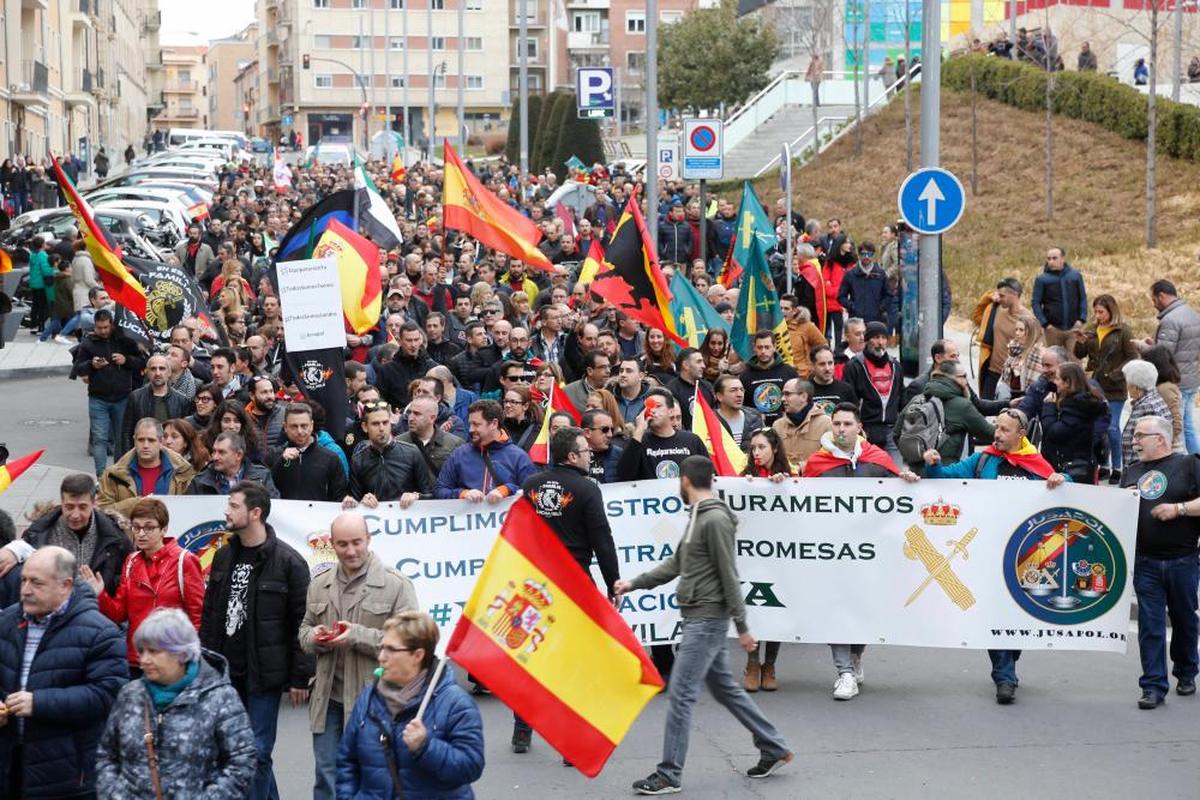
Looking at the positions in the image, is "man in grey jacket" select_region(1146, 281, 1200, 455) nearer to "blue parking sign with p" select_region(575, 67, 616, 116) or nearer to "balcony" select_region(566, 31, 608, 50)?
"blue parking sign with p" select_region(575, 67, 616, 116)

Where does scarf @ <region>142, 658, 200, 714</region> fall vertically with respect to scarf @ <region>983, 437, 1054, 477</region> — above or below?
below

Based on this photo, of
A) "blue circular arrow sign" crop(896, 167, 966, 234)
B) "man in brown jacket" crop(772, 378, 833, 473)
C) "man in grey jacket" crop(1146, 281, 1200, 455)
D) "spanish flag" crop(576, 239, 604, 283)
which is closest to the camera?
"man in brown jacket" crop(772, 378, 833, 473)

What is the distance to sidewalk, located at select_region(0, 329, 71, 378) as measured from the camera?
23750mm

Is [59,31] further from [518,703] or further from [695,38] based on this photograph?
[518,703]

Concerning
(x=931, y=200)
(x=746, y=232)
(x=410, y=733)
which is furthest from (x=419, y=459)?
(x=746, y=232)

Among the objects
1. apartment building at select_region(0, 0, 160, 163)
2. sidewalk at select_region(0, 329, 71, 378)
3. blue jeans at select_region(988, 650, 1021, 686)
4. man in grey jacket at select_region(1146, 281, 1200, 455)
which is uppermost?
apartment building at select_region(0, 0, 160, 163)

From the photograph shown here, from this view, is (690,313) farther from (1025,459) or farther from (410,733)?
(410,733)

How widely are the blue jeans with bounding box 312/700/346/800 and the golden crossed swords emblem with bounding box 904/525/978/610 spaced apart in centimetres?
375

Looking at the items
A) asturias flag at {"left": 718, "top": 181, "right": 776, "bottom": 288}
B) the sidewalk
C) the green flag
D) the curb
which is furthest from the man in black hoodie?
the curb

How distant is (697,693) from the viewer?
8.44 meters

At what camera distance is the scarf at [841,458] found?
33.7 ft

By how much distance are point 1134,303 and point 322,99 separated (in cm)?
10090

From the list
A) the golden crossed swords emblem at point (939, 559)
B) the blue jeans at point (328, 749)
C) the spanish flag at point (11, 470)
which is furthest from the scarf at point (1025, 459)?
the spanish flag at point (11, 470)

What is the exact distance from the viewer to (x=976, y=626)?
32.8 feet
